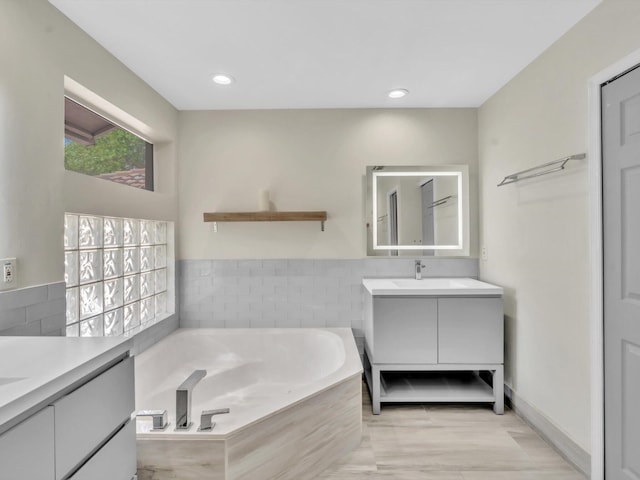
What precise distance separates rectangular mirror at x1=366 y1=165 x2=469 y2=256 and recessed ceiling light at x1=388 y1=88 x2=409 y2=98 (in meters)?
0.57

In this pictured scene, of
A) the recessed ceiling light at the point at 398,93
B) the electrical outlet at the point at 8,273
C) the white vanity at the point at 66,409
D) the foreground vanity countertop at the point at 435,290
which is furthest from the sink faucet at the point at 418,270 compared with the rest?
the electrical outlet at the point at 8,273

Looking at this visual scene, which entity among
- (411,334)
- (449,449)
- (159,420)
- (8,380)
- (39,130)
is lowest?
(449,449)

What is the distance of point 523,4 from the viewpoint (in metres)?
1.72

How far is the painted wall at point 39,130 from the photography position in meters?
1.48

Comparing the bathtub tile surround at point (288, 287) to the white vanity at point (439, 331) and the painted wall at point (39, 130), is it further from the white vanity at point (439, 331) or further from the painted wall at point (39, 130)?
the painted wall at point (39, 130)

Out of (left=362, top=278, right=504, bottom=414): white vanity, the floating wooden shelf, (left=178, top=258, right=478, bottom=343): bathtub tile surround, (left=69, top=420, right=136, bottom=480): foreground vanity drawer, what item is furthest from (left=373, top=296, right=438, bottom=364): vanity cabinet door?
(left=69, top=420, right=136, bottom=480): foreground vanity drawer

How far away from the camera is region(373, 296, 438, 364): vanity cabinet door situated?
2.50m

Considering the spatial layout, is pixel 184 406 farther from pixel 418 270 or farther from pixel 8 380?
pixel 418 270

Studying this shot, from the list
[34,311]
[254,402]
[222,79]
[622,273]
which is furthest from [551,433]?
[222,79]

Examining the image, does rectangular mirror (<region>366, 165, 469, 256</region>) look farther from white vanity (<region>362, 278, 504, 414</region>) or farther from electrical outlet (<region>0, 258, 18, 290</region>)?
electrical outlet (<region>0, 258, 18, 290</region>)

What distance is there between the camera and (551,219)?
2.10m

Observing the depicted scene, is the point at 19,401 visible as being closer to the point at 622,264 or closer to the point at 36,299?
the point at 36,299

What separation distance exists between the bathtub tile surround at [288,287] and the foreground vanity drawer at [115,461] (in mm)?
1859

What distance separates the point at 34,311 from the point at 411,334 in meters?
2.15
